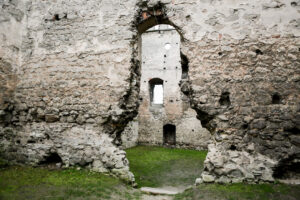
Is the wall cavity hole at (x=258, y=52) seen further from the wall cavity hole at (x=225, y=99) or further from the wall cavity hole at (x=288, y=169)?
the wall cavity hole at (x=288, y=169)

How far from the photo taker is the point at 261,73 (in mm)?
3762

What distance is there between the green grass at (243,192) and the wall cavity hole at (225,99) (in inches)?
57.5

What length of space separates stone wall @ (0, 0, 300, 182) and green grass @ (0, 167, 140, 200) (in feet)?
1.04

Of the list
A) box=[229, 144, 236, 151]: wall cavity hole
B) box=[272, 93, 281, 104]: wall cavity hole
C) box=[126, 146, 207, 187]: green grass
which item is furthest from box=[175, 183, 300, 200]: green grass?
box=[272, 93, 281, 104]: wall cavity hole

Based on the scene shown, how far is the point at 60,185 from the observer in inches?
138

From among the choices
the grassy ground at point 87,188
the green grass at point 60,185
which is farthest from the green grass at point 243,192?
the green grass at point 60,185

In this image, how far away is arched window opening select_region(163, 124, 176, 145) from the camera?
11276mm

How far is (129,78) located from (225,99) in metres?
2.05

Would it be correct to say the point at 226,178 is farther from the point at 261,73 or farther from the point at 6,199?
the point at 6,199

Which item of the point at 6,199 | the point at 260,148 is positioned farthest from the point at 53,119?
the point at 260,148

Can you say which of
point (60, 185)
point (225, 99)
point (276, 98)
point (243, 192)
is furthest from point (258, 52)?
point (60, 185)

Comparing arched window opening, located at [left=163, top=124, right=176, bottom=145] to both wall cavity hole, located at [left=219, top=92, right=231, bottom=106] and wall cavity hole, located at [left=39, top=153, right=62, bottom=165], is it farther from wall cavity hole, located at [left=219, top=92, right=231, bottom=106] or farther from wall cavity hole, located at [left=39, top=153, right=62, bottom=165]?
wall cavity hole, located at [left=219, top=92, right=231, bottom=106]

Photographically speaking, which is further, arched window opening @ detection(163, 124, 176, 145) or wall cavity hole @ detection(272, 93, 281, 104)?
arched window opening @ detection(163, 124, 176, 145)

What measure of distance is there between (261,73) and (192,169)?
354cm
